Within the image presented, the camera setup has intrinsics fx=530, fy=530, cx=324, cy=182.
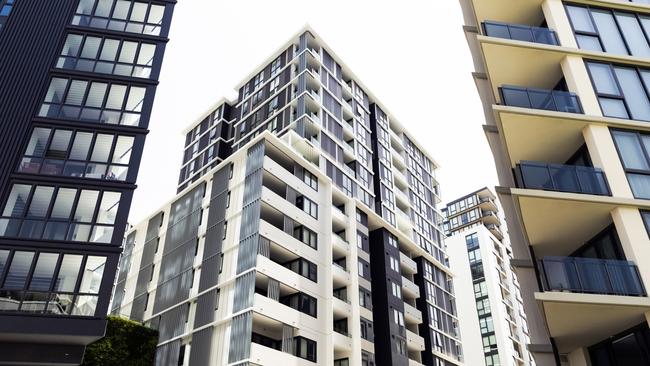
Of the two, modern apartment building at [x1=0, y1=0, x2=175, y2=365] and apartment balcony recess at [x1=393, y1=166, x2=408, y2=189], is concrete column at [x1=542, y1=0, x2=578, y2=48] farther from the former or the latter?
apartment balcony recess at [x1=393, y1=166, x2=408, y2=189]

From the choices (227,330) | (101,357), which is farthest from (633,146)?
(101,357)

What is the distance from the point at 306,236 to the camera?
44.5 meters

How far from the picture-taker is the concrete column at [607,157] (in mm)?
15414

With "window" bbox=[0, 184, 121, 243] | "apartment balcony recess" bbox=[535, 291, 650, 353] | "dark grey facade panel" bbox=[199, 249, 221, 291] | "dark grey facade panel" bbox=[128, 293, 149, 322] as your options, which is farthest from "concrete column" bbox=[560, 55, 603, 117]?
"dark grey facade panel" bbox=[128, 293, 149, 322]

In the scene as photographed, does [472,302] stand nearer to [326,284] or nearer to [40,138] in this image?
[326,284]

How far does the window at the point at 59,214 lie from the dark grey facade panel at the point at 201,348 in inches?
601

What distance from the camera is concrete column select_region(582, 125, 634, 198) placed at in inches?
607

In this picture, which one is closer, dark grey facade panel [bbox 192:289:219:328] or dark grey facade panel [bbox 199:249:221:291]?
dark grey facade panel [bbox 192:289:219:328]

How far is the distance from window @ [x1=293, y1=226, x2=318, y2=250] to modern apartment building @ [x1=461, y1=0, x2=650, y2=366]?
2528 cm

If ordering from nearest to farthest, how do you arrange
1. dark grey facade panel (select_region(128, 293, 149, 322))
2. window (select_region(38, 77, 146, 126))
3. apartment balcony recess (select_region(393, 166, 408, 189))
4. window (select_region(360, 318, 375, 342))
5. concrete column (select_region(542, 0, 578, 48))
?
1. concrete column (select_region(542, 0, 578, 48))
2. window (select_region(38, 77, 146, 126))
3. window (select_region(360, 318, 375, 342))
4. dark grey facade panel (select_region(128, 293, 149, 322))
5. apartment balcony recess (select_region(393, 166, 408, 189))

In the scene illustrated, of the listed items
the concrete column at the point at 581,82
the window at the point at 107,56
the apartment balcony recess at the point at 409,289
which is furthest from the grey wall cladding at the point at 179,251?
the concrete column at the point at 581,82

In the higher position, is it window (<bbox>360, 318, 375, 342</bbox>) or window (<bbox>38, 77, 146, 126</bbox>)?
window (<bbox>38, 77, 146, 126</bbox>)

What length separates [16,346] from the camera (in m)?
24.0

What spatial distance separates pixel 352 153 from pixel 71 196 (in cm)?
3572
